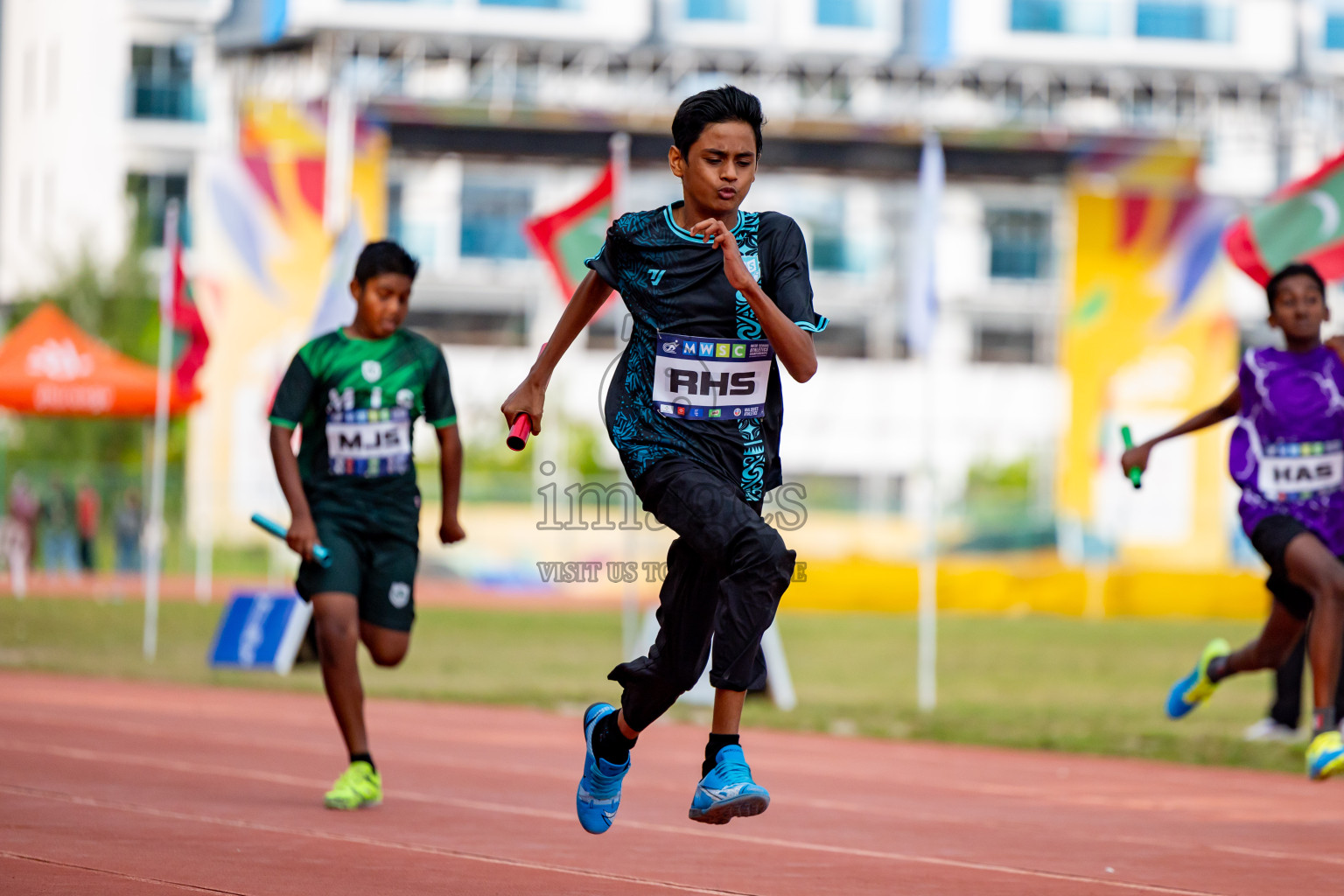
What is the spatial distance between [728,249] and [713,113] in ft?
1.61

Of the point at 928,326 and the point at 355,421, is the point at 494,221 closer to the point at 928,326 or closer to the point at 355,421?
the point at 928,326

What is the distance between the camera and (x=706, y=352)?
5379 mm

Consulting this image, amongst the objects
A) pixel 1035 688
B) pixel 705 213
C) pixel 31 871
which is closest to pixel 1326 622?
pixel 705 213

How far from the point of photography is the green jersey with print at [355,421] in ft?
25.1

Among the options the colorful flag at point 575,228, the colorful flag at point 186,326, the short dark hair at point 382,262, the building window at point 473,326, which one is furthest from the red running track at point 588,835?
the building window at point 473,326

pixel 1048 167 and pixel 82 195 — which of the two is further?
pixel 82 195

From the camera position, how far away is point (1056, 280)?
179 feet

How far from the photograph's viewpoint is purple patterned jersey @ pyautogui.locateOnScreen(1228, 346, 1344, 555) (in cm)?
838

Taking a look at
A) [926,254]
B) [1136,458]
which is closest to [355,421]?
[1136,458]

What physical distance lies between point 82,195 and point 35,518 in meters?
21.8

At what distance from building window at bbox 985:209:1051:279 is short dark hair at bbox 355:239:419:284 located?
159 ft

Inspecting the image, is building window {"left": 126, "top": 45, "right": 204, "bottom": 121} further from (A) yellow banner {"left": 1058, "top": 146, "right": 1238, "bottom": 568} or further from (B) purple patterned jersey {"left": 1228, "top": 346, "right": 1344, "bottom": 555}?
(B) purple patterned jersey {"left": 1228, "top": 346, "right": 1344, "bottom": 555}

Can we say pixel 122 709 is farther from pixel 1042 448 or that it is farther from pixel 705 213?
pixel 1042 448

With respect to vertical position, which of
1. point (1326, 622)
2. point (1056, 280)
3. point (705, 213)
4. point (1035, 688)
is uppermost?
point (1056, 280)
